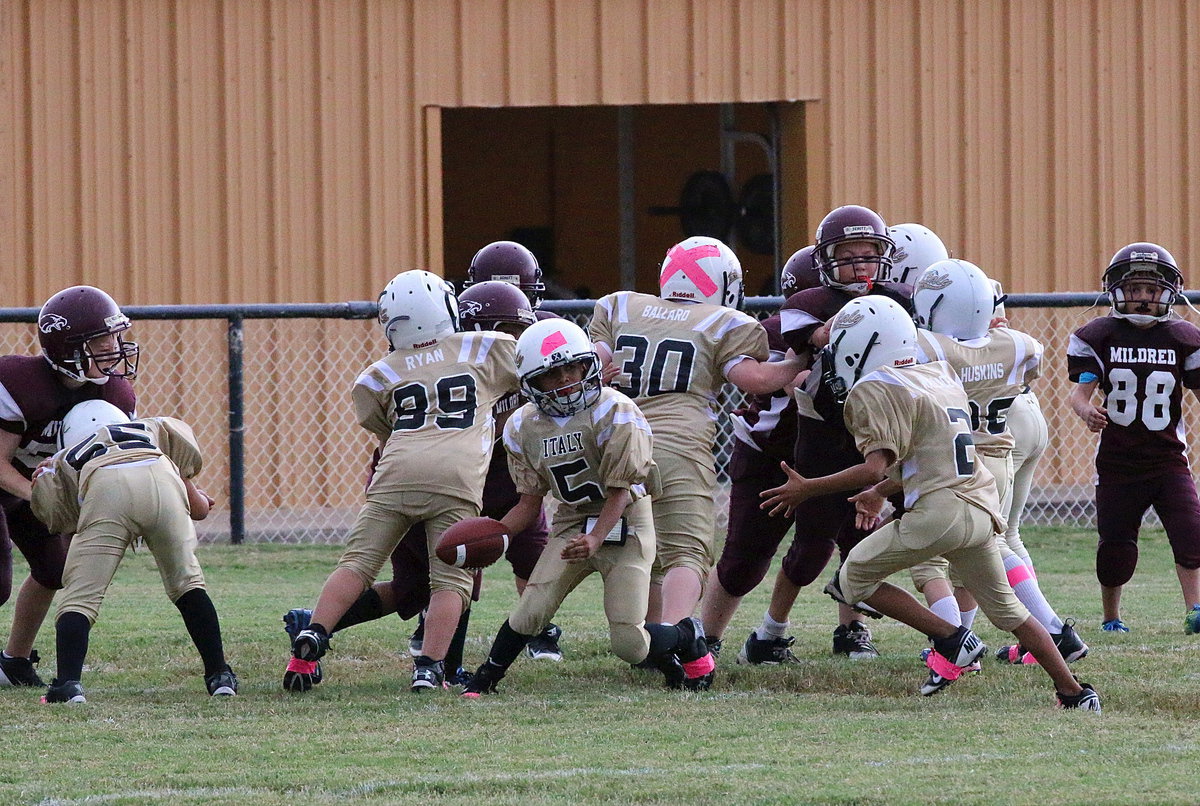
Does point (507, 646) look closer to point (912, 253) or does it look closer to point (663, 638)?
point (663, 638)

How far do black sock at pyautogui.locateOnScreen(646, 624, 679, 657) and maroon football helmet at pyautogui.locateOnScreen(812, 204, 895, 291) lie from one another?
1478 millimetres

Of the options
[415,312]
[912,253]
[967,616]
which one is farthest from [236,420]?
[967,616]

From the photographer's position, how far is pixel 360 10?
1281 centimetres

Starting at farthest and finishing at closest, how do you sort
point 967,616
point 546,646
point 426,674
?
point 546,646 < point 967,616 < point 426,674

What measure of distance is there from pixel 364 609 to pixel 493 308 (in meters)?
1.35

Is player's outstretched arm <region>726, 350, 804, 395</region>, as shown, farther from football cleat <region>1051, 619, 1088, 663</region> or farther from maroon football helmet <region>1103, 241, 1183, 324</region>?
maroon football helmet <region>1103, 241, 1183, 324</region>

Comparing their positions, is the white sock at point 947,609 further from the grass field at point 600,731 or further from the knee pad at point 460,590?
the knee pad at point 460,590

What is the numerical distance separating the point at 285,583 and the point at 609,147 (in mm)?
9787

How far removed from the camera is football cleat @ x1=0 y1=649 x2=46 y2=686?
6.45 meters

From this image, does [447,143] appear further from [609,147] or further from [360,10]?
[360,10]

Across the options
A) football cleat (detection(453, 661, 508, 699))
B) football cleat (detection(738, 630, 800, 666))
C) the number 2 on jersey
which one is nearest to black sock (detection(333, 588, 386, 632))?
football cleat (detection(453, 661, 508, 699))

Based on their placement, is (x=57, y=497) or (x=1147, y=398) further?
(x=1147, y=398)

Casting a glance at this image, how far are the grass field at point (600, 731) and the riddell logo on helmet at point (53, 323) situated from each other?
133 cm

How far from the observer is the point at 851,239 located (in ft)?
21.0
